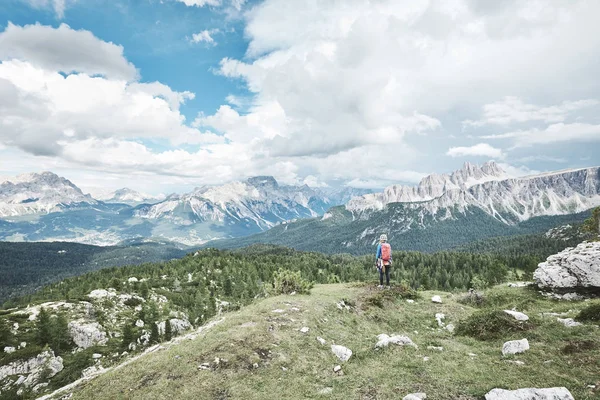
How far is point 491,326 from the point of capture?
20.2 metres

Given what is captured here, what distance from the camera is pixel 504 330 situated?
63.9ft

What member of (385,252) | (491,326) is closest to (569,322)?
(491,326)

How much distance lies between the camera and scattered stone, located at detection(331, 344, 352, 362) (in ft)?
58.1

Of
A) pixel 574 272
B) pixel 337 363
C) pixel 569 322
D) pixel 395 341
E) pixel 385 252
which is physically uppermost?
pixel 385 252

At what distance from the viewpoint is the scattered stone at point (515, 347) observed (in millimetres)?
16125

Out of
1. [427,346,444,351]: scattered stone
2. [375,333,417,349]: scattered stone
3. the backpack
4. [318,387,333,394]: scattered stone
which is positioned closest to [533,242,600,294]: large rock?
the backpack

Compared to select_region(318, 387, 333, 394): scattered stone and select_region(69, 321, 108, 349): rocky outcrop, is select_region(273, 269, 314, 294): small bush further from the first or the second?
select_region(69, 321, 108, 349): rocky outcrop

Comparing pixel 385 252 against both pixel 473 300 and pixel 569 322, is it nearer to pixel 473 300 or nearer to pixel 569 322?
pixel 473 300

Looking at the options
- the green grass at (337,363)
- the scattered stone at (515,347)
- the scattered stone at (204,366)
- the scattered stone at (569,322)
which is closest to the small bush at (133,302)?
the green grass at (337,363)

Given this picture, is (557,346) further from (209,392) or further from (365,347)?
(209,392)

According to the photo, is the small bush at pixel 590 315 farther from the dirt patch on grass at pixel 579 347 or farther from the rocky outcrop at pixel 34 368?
the rocky outcrop at pixel 34 368

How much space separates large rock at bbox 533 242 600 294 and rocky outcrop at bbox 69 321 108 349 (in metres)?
84.5

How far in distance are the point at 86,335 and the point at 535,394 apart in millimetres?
86237

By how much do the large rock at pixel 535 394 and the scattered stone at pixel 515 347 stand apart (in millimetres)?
6108
